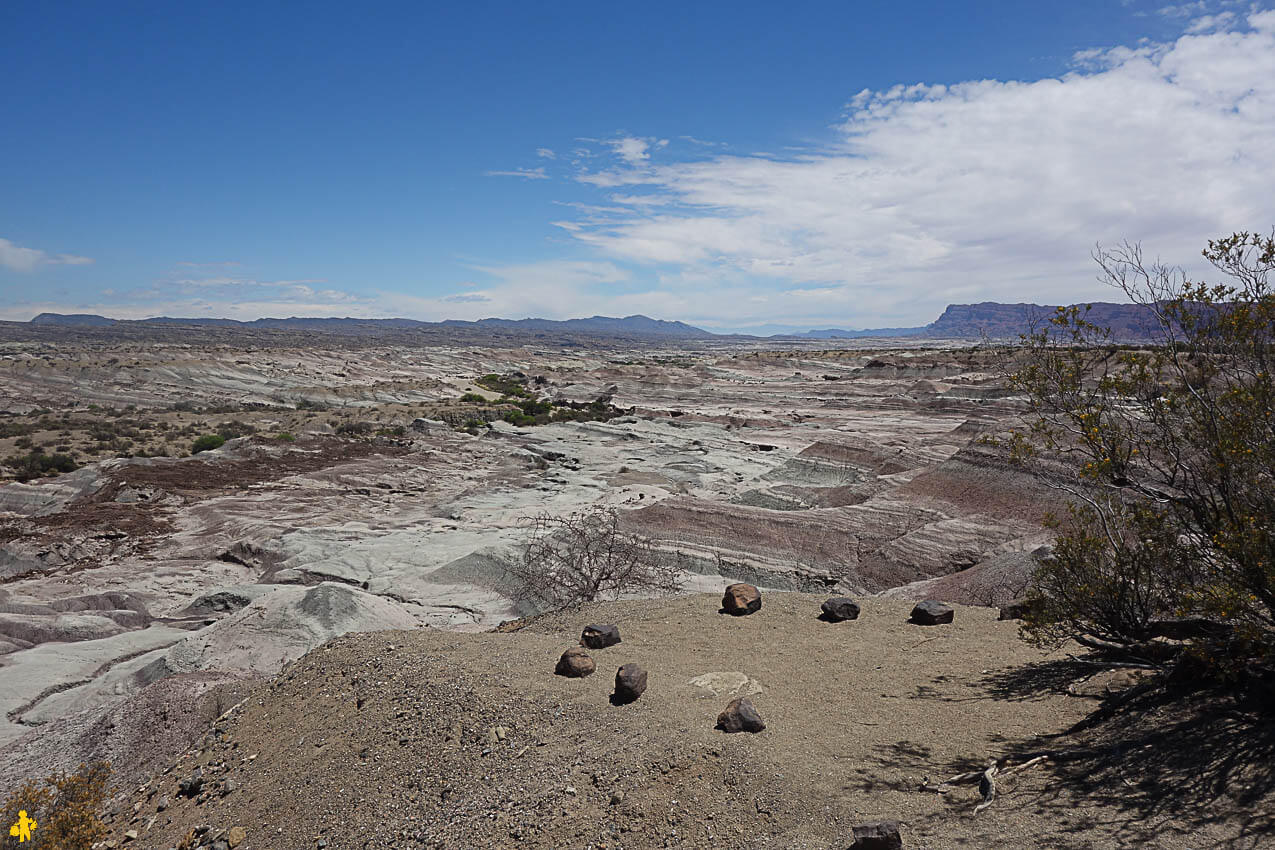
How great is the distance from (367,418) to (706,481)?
25839 mm

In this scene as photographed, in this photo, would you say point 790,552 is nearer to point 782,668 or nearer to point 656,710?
point 782,668

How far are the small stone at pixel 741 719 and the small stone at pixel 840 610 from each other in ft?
12.4

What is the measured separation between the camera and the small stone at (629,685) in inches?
254

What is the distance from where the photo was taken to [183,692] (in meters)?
9.30

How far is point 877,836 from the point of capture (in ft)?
13.6

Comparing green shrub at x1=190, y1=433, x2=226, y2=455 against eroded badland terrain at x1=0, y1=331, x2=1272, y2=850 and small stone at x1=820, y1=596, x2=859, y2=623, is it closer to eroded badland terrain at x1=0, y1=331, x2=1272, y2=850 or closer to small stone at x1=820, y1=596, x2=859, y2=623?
eroded badland terrain at x1=0, y1=331, x2=1272, y2=850

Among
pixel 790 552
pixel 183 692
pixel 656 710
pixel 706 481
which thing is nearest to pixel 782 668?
pixel 656 710

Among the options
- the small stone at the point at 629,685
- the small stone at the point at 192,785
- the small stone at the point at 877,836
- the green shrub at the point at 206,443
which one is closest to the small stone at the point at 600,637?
the small stone at the point at 629,685

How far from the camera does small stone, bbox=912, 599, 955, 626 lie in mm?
8719

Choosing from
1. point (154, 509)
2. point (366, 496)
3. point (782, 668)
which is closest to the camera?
point (782, 668)

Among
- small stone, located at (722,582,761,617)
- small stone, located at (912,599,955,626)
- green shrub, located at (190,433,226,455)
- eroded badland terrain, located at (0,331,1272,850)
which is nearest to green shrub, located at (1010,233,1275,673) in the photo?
eroded badland terrain, located at (0,331,1272,850)

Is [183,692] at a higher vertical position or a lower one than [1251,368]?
lower

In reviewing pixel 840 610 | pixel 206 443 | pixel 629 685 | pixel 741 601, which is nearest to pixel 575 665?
pixel 629 685

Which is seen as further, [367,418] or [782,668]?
[367,418]
